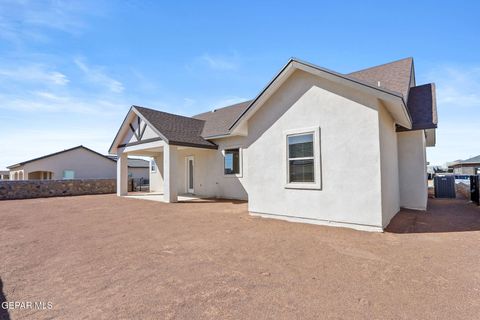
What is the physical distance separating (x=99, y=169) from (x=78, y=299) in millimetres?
30816

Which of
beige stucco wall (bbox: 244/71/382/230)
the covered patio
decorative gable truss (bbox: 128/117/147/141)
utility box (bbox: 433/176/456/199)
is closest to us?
beige stucco wall (bbox: 244/71/382/230)

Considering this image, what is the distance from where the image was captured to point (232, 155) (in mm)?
13867

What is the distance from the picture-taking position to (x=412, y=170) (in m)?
9.49

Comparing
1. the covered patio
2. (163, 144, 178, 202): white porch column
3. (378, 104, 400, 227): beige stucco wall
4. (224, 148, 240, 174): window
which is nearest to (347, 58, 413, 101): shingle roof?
(378, 104, 400, 227): beige stucco wall

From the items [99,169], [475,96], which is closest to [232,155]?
[475,96]

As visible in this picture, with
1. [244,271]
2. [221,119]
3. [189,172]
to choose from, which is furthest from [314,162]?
[189,172]

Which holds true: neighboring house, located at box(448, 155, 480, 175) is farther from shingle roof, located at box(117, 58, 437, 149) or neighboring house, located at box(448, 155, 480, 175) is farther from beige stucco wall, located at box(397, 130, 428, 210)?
beige stucco wall, located at box(397, 130, 428, 210)

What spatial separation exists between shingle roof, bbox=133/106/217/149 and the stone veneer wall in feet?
31.3

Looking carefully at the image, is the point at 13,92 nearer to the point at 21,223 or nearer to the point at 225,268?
the point at 21,223

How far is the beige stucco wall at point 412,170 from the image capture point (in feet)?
30.7

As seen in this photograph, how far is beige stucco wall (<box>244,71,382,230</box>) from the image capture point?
248 inches

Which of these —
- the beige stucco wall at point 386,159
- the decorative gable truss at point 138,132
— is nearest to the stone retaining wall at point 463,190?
the beige stucco wall at point 386,159

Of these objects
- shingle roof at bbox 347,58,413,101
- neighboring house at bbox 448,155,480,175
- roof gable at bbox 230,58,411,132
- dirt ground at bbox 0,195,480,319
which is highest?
shingle roof at bbox 347,58,413,101

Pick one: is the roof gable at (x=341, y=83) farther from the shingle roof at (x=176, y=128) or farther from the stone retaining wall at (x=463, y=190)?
the stone retaining wall at (x=463, y=190)
